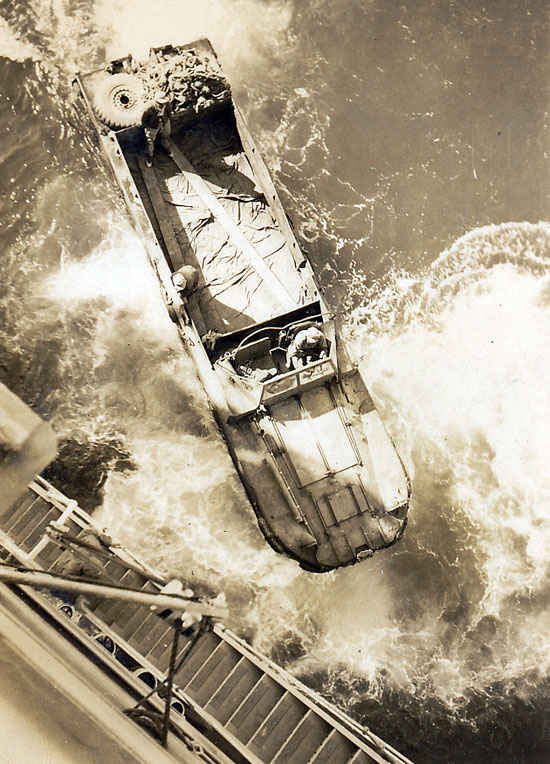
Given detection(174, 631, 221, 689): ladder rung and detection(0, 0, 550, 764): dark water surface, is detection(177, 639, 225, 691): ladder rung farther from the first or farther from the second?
detection(0, 0, 550, 764): dark water surface

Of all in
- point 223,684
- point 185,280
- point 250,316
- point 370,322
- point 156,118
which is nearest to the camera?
point 223,684

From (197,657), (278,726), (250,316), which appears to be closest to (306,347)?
(250,316)

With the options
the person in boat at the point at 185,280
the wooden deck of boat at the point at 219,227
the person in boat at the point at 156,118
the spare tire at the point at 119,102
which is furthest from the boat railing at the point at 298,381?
the spare tire at the point at 119,102

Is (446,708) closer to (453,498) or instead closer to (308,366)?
Answer: (453,498)

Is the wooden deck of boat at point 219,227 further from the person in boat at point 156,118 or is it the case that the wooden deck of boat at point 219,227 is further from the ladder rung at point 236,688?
the ladder rung at point 236,688

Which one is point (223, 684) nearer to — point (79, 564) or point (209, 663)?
point (209, 663)
